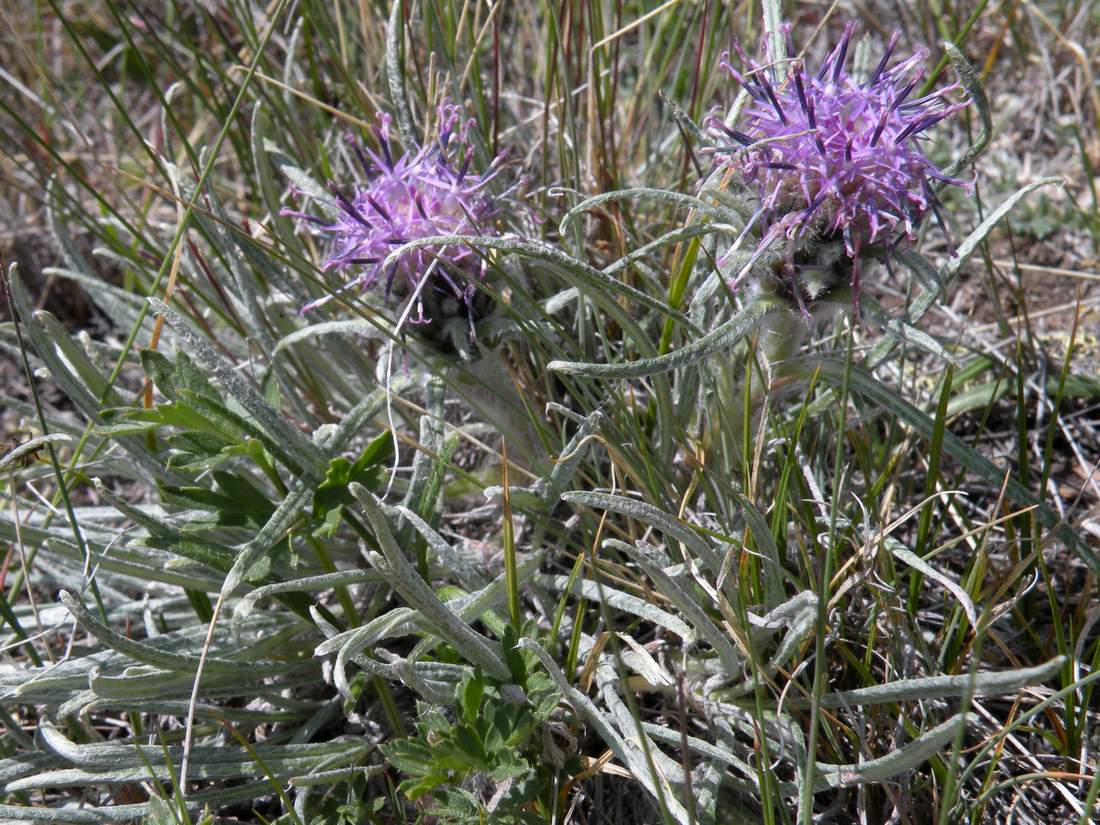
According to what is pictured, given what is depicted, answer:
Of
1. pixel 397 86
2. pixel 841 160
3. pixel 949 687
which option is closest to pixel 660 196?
pixel 841 160

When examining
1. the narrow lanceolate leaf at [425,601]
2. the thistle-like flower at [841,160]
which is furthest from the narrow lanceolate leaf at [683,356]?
the narrow lanceolate leaf at [425,601]

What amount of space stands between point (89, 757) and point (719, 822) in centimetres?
106

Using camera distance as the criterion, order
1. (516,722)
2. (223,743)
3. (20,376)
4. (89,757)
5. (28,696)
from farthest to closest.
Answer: (20,376) → (223,743) → (28,696) → (89,757) → (516,722)

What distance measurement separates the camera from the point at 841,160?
145cm

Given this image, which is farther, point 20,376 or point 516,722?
point 20,376

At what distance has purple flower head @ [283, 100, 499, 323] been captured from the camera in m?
1.69

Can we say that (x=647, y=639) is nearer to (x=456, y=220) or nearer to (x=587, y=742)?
(x=587, y=742)

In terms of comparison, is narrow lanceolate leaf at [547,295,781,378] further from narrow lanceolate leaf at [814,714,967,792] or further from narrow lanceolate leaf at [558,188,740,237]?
narrow lanceolate leaf at [814,714,967,792]

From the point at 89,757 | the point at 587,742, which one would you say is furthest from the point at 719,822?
the point at 89,757

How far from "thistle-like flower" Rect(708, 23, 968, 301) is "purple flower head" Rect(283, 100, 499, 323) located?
486 millimetres

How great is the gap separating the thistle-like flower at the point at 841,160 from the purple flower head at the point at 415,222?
49cm

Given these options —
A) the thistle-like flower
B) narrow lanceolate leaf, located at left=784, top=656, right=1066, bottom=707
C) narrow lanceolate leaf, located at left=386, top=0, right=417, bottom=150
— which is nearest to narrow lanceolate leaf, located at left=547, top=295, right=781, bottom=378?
the thistle-like flower

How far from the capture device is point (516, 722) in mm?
1494

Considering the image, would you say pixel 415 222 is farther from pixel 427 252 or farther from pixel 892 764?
pixel 892 764
